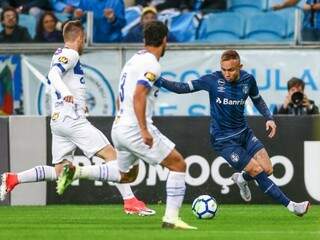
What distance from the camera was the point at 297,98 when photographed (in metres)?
17.0

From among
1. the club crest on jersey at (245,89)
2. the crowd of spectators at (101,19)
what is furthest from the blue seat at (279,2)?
the club crest on jersey at (245,89)

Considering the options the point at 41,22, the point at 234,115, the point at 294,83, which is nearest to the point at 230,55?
the point at 234,115

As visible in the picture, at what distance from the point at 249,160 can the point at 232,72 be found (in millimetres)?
1078

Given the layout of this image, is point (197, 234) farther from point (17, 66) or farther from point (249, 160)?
point (17, 66)

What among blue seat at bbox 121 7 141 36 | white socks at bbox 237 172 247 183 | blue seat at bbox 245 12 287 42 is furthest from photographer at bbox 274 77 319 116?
blue seat at bbox 121 7 141 36

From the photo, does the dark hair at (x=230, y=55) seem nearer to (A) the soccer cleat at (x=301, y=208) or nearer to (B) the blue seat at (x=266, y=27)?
(A) the soccer cleat at (x=301, y=208)

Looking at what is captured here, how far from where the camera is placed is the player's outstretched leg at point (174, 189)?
11461 millimetres

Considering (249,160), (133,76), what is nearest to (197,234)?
(133,76)

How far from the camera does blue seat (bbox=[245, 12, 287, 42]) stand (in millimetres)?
18750

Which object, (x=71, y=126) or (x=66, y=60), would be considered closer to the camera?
(x=66, y=60)

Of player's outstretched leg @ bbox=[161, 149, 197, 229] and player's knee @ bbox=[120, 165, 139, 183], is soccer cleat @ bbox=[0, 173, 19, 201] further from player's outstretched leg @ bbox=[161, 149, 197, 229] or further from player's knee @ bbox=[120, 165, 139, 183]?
player's outstretched leg @ bbox=[161, 149, 197, 229]

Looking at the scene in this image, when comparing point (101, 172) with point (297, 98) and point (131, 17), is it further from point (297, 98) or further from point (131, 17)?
point (131, 17)

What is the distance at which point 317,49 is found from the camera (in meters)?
17.5

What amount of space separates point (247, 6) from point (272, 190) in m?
6.70
